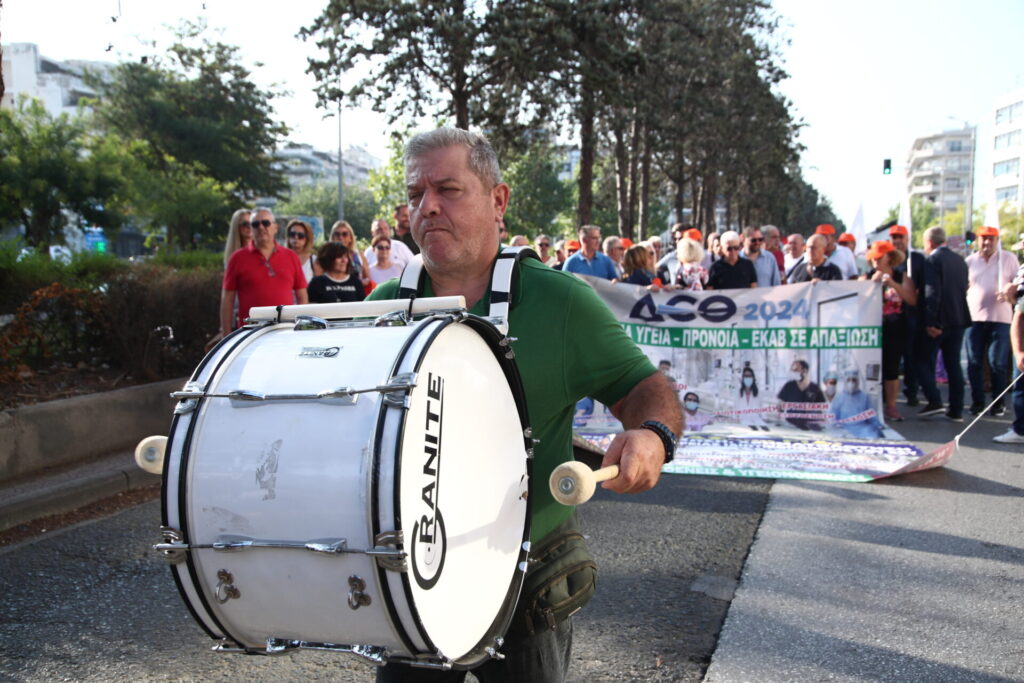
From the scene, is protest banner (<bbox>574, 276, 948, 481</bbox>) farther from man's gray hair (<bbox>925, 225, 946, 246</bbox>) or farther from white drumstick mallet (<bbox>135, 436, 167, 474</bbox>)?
white drumstick mallet (<bbox>135, 436, 167, 474</bbox>)

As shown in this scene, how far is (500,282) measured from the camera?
2.01 m

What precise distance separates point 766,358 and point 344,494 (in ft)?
25.7

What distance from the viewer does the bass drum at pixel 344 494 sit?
149 cm

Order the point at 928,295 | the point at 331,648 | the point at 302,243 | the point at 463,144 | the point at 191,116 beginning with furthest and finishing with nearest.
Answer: the point at 191,116 → the point at 928,295 → the point at 302,243 → the point at 463,144 → the point at 331,648

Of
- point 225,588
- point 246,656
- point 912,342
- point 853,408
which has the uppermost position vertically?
point 225,588

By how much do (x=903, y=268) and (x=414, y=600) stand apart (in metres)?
10.7

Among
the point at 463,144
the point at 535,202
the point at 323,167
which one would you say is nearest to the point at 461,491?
the point at 463,144

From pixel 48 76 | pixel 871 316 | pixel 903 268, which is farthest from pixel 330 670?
pixel 48 76

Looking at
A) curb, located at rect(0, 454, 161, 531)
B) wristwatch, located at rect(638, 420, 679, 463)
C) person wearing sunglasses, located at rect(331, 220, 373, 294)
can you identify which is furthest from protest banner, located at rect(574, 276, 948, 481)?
wristwatch, located at rect(638, 420, 679, 463)

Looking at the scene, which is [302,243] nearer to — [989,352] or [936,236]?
[936,236]

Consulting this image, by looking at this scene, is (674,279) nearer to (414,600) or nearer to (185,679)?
(185,679)

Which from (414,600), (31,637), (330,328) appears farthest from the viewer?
(31,637)

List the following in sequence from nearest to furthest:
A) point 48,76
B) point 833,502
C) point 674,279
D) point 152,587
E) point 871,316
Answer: point 152,587 → point 833,502 → point 871,316 → point 674,279 → point 48,76

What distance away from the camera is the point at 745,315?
8.96m
